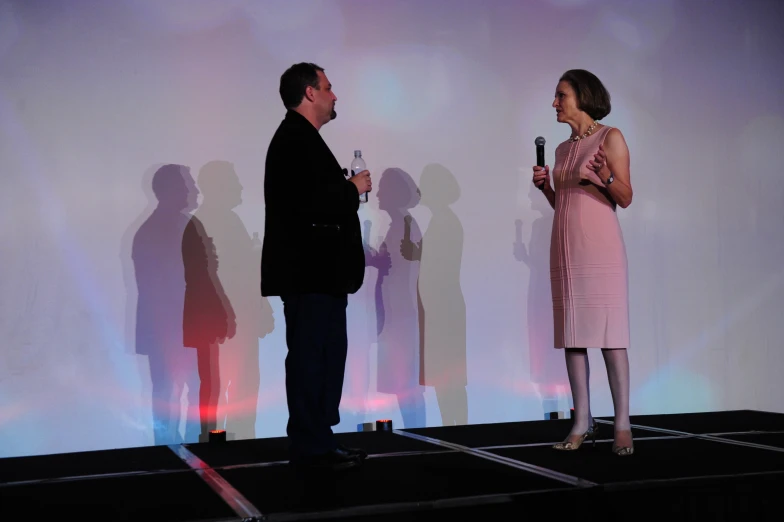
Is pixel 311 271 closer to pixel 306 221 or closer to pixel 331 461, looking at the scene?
pixel 306 221

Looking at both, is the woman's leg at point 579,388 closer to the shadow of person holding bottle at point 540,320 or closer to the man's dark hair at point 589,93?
the man's dark hair at point 589,93

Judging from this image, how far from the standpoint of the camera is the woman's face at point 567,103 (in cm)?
285

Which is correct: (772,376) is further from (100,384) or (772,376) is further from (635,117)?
(100,384)

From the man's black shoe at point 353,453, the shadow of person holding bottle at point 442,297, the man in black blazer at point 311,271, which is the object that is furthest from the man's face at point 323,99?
the shadow of person holding bottle at point 442,297

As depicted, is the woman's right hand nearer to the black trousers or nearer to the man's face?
the man's face

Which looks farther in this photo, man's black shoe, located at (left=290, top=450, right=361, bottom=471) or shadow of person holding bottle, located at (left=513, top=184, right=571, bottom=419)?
shadow of person holding bottle, located at (left=513, top=184, right=571, bottom=419)

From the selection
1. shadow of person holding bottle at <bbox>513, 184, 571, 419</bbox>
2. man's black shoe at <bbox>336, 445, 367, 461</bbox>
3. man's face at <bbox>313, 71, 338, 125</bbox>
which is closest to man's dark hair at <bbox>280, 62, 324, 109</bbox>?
man's face at <bbox>313, 71, 338, 125</bbox>

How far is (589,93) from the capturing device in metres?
2.82

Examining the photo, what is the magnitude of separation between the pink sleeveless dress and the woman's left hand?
7cm

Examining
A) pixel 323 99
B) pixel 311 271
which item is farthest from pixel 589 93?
pixel 311 271

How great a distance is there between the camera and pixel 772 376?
4797 mm

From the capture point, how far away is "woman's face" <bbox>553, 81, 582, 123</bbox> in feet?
9.36

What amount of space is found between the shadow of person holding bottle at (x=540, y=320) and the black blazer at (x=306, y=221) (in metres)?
1.91

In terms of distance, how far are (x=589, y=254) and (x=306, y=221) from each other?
0.99m
